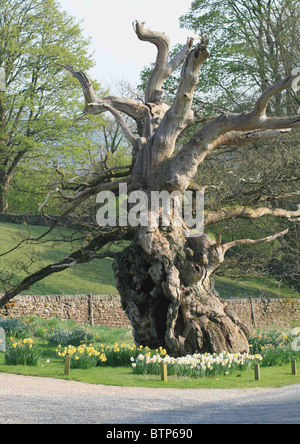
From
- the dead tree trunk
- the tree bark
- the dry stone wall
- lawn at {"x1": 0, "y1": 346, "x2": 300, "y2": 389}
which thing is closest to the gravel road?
lawn at {"x1": 0, "y1": 346, "x2": 300, "y2": 389}

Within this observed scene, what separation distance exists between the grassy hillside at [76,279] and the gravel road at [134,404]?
1244cm

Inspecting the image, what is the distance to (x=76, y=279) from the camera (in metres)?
26.0

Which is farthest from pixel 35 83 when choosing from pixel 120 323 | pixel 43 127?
pixel 120 323

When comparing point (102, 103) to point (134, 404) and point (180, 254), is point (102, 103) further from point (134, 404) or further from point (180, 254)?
point (134, 404)

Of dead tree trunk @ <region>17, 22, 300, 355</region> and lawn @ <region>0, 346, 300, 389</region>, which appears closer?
lawn @ <region>0, 346, 300, 389</region>

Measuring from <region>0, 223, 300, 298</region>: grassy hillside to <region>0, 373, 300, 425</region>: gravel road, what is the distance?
12.4 metres

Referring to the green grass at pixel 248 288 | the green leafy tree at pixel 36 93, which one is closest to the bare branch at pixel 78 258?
the green grass at pixel 248 288

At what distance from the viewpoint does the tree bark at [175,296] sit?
12.7m

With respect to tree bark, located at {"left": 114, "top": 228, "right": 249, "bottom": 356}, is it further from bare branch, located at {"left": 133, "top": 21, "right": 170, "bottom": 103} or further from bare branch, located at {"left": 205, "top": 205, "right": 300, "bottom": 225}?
bare branch, located at {"left": 133, "top": 21, "right": 170, "bottom": 103}

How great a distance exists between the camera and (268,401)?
8.70 meters

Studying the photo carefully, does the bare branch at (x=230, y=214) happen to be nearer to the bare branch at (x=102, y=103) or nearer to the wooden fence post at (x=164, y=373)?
the bare branch at (x=102, y=103)

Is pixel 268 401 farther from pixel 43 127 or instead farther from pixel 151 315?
pixel 43 127

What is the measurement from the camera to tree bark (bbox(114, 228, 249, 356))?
12.7 m

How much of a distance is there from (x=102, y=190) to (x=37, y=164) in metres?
21.8
